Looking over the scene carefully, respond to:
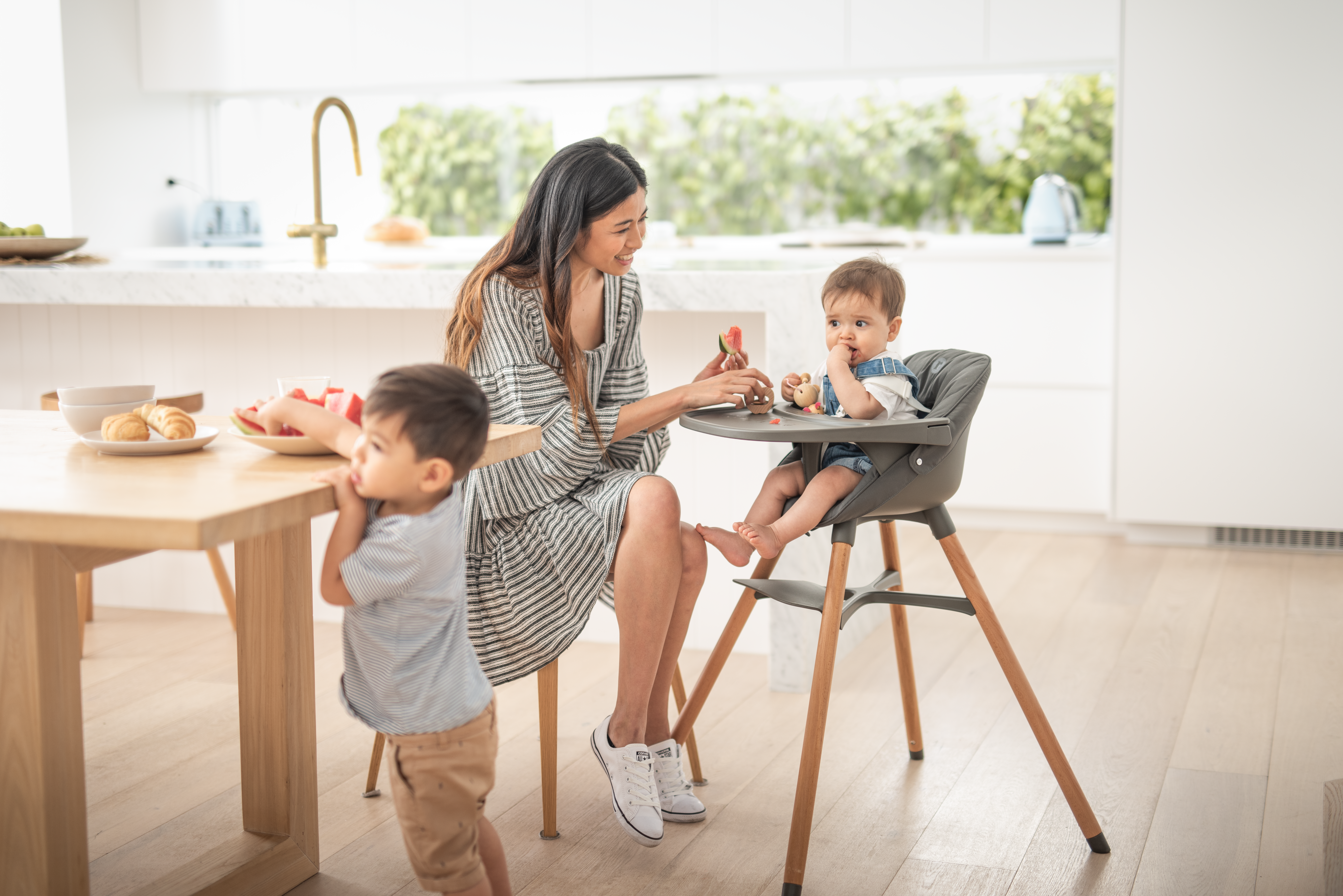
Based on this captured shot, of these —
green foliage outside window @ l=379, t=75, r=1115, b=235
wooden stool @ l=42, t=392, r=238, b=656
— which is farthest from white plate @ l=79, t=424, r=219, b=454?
green foliage outside window @ l=379, t=75, r=1115, b=235

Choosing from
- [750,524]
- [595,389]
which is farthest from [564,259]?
[750,524]

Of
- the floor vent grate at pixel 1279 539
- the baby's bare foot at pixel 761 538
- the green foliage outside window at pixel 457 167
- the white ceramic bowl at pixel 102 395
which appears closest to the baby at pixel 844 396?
the baby's bare foot at pixel 761 538

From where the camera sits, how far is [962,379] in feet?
6.29

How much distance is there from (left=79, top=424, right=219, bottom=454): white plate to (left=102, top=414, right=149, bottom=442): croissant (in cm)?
1

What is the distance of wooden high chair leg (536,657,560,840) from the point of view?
2018 millimetres

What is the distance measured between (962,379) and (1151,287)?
7.86ft

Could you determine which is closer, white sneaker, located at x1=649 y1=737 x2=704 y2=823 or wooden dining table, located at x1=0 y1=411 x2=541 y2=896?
wooden dining table, located at x1=0 y1=411 x2=541 y2=896

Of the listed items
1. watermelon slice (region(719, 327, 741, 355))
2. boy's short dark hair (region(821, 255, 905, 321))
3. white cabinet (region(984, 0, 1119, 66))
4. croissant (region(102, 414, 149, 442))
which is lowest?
croissant (region(102, 414, 149, 442))

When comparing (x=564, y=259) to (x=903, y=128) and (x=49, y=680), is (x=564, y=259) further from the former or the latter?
(x=903, y=128)

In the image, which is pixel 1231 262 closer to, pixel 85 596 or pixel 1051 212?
pixel 1051 212

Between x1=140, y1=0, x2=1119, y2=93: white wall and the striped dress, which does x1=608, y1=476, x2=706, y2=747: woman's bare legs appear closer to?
the striped dress

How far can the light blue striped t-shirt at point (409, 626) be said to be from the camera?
1.40 m

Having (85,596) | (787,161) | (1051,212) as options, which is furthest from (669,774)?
(787,161)

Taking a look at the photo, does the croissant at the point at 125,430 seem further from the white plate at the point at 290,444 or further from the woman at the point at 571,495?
the woman at the point at 571,495
